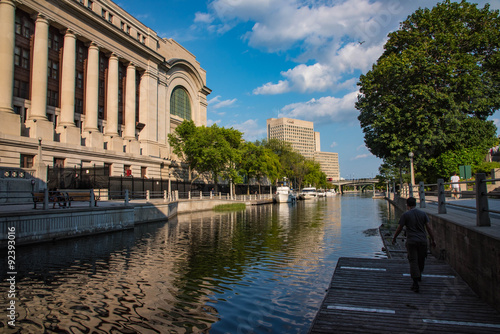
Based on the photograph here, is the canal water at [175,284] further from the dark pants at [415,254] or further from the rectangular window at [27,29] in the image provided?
the rectangular window at [27,29]

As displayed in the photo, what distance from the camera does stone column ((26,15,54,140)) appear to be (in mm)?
32562

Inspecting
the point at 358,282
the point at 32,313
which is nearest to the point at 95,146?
the point at 32,313

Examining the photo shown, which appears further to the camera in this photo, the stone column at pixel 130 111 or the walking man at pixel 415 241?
the stone column at pixel 130 111

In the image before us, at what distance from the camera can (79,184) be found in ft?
105

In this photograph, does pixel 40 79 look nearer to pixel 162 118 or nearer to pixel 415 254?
pixel 162 118

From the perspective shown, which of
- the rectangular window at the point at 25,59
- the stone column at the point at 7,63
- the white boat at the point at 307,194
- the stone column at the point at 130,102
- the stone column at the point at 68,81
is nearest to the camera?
the stone column at the point at 7,63

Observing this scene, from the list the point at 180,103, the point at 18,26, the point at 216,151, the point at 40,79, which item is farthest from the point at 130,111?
the point at 18,26

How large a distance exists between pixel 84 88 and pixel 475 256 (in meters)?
44.0

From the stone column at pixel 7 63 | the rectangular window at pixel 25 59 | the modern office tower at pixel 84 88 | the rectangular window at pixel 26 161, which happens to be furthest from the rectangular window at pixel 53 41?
the rectangular window at pixel 26 161

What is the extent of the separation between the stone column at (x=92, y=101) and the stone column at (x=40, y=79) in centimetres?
553

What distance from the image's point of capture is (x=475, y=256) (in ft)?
21.2

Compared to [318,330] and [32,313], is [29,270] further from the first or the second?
[318,330]

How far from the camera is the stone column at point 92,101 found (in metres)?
38.4

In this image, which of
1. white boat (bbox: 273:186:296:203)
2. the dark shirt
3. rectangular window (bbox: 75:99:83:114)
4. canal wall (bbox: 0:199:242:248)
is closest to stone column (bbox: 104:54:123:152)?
rectangular window (bbox: 75:99:83:114)
